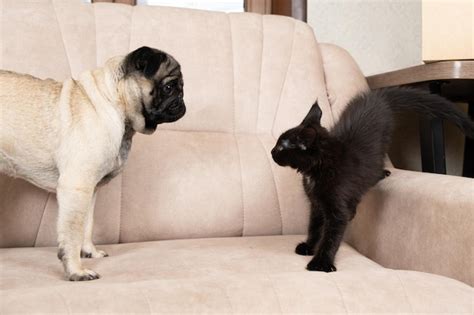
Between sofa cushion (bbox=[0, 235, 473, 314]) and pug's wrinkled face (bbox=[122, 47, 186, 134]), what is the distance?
0.36 meters

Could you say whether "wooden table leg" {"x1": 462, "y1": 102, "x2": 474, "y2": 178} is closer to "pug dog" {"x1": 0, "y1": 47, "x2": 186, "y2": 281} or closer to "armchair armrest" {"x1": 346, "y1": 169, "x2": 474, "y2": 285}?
"armchair armrest" {"x1": 346, "y1": 169, "x2": 474, "y2": 285}

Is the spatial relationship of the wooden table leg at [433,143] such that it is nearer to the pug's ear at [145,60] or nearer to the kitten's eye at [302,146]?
the kitten's eye at [302,146]

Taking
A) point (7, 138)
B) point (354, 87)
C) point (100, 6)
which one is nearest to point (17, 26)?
point (100, 6)

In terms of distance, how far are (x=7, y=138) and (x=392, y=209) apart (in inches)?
39.7

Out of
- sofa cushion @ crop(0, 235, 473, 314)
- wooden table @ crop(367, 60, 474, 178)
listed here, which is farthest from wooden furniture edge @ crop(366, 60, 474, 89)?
sofa cushion @ crop(0, 235, 473, 314)

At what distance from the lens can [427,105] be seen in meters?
1.59

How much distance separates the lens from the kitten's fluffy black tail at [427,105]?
5.18 feet

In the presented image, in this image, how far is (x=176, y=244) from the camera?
1506mm

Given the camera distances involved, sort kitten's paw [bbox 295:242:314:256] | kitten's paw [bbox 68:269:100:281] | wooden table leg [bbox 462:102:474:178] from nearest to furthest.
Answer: kitten's paw [bbox 68:269:100:281] < kitten's paw [bbox 295:242:314:256] < wooden table leg [bbox 462:102:474:178]

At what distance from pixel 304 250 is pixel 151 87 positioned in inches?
23.1

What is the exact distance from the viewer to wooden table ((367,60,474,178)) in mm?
1582

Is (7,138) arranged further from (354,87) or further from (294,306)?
(354,87)

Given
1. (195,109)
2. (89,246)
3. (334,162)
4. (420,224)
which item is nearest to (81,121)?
(89,246)

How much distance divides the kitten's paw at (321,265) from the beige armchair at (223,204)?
35 mm
